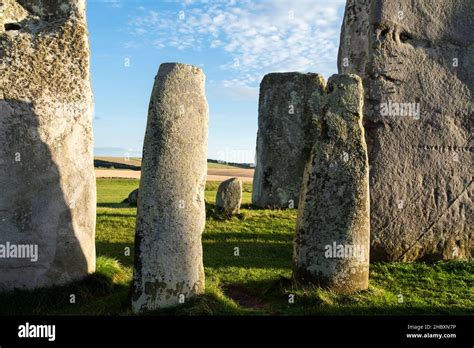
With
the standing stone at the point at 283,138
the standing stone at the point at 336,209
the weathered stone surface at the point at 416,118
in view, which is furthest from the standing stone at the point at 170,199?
the standing stone at the point at 283,138

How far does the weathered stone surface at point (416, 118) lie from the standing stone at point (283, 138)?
21.5 ft

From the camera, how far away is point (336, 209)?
27.8ft

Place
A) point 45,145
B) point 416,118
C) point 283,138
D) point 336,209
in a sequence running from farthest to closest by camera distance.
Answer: point 283,138 → point 416,118 → point 45,145 → point 336,209

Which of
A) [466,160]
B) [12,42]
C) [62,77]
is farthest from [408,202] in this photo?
[12,42]

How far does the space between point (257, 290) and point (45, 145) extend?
13.1 ft

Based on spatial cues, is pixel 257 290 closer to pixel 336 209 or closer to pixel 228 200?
pixel 336 209

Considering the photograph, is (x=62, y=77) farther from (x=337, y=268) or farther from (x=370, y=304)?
(x=370, y=304)

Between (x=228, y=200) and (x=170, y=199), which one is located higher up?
(x=170, y=199)

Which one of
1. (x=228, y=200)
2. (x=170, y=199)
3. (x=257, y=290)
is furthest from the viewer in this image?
(x=228, y=200)

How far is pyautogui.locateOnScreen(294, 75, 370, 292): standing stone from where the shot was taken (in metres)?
8.46

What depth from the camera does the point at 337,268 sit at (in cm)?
850

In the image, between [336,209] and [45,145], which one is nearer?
[336,209]

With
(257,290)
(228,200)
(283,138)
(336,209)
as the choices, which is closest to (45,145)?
(257,290)

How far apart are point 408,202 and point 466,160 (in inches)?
63.0
